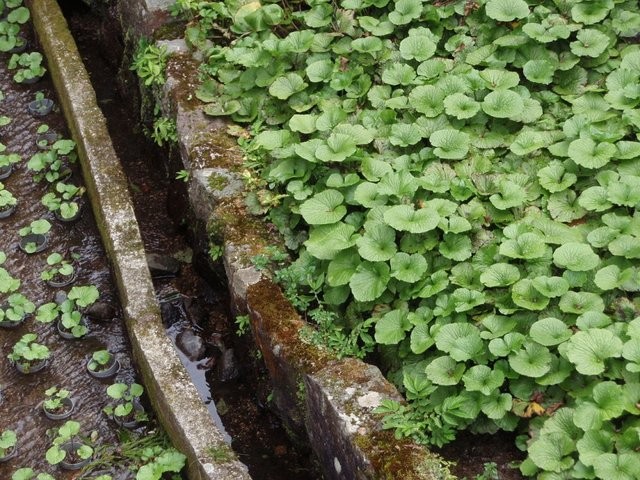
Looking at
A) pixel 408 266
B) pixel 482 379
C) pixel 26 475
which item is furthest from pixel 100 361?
pixel 482 379

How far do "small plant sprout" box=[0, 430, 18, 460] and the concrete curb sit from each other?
763mm

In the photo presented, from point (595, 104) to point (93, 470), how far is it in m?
3.48

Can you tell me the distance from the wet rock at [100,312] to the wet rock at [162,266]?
508 millimetres

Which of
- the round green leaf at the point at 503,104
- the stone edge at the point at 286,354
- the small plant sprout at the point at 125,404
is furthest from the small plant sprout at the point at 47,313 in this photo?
the round green leaf at the point at 503,104

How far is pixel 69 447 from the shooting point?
180 inches

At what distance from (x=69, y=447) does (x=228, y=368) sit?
3.43ft

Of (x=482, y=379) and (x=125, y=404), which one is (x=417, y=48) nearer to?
(x=482, y=379)

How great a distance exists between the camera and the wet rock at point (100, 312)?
17.0 feet

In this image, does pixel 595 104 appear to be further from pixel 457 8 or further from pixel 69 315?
pixel 69 315

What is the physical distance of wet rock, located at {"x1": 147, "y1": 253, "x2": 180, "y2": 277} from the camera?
5.65m

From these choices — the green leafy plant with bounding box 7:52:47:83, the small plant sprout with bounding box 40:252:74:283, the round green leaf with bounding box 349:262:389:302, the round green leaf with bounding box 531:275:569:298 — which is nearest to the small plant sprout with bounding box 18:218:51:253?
the small plant sprout with bounding box 40:252:74:283

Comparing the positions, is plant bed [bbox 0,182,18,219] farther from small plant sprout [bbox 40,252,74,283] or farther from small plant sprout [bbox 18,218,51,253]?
small plant sprout [bbox 40,252,74,283]

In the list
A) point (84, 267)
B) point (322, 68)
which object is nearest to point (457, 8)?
point (322, 68)

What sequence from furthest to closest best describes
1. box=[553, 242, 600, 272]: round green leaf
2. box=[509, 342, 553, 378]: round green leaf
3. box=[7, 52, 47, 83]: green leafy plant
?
box=[7, 52, 47, 83]: green leafy plant, box=[553, 242, 600, 272]: round green leaf, box=[509, 342, 553, 378]: round green leaf
